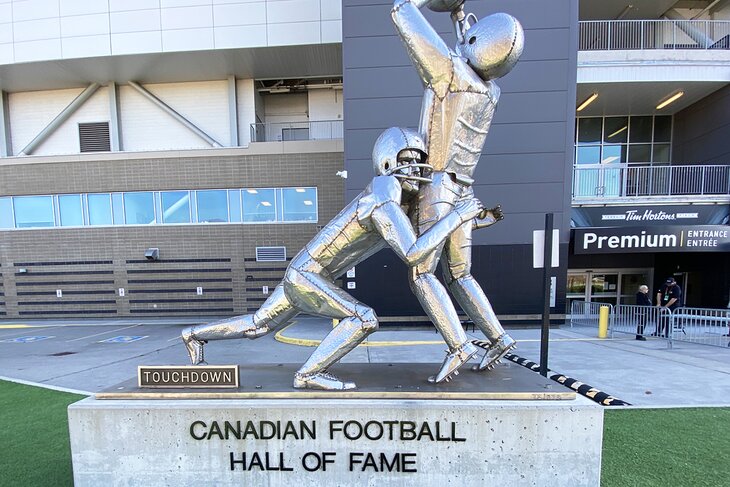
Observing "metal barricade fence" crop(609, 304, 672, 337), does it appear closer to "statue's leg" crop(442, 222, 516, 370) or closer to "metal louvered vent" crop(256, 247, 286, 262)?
"statue's leg" crop(442, 222, 516, 370)

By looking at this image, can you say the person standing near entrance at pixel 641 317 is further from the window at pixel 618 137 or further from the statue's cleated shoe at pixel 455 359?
the statue's cleated shoe at pixel 455 359

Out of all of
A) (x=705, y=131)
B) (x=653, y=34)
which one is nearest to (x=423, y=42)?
(x=705, y=131)

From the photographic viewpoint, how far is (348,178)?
10562 mm

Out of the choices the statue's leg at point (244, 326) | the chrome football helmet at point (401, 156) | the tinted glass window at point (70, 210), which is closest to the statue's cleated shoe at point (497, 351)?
the chrome football helmet at point (401, 156)

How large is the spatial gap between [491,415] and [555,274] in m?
9.44

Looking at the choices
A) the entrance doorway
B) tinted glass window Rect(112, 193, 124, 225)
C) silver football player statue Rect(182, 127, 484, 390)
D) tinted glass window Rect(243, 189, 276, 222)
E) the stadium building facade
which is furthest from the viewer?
tinted glass window Rect(112, 193, 124, 225)

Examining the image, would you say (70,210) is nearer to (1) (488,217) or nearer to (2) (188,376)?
(2) (188,376)

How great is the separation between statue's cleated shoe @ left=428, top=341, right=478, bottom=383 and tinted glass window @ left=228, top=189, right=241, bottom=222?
1311 centimetres

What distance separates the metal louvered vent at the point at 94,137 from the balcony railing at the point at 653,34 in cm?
Answer: 2060

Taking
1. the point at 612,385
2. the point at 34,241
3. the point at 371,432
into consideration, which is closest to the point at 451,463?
the point at 371,432

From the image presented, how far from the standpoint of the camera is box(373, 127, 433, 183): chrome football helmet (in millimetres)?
2863

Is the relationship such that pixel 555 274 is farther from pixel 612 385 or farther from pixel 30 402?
pixel 30 402

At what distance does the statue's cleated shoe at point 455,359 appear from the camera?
109 inches

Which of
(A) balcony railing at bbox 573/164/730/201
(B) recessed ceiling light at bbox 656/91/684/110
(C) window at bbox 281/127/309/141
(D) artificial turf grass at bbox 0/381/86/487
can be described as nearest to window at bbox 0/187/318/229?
(C) window at bbox 281/127/309/141
